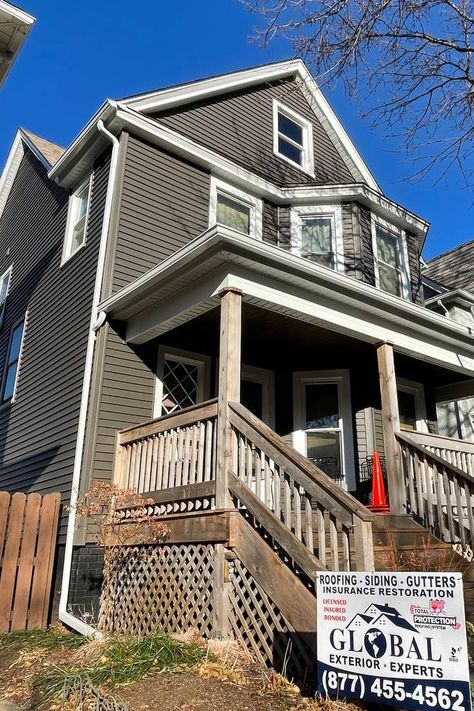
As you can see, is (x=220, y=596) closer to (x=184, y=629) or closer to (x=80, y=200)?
(x=184, y=629)

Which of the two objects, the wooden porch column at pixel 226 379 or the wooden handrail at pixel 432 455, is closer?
the wooden porch column at pixel 226 379

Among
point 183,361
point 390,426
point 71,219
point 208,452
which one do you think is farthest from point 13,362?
point 390,426

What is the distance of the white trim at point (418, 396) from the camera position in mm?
9777

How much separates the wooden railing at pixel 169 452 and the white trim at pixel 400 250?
575 cm

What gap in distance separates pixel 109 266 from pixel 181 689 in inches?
220

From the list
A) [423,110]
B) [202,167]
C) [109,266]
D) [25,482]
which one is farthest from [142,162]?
[25,482]

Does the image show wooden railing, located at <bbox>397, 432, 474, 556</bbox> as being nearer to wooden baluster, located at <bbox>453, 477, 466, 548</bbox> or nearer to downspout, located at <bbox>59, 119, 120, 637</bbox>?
wooden baluster, located at <bbox>453, 477, 466, 548</bbox>

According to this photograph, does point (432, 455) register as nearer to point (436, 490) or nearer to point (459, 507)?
point (436, 490)

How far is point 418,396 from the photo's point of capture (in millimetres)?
9984

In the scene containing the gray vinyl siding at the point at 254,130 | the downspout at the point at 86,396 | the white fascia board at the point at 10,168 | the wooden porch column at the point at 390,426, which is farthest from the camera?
the white fascia board at the point at 10,168

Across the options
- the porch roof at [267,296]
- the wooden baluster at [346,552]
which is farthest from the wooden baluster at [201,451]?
the wooden baluster at [346,552]

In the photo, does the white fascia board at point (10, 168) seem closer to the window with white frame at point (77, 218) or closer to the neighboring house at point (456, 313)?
the window with white frame at point (77, 218)

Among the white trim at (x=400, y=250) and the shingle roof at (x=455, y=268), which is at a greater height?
the shingle roof at (x=455, y=268)

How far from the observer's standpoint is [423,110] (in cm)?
881
